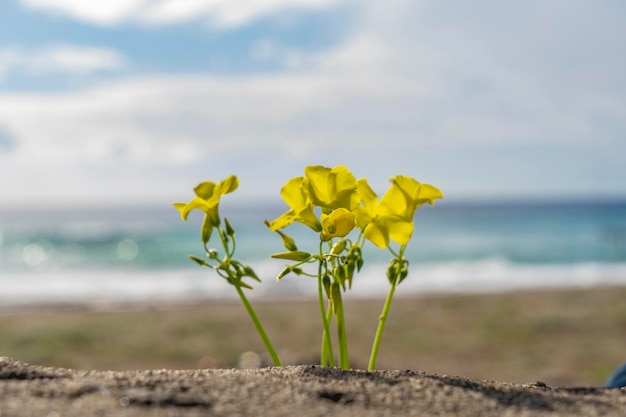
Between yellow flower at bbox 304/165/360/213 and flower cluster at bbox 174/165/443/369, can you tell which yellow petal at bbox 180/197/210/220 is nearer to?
flower cluster at bbox 174/165/443/369

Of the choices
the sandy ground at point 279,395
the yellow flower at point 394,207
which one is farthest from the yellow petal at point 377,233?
the sandy ground at point 279,395

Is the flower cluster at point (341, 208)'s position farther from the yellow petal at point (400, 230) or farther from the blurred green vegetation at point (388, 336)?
the blurred green vegetation at point (388, 336)

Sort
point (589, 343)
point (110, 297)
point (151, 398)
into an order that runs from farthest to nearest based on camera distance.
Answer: point (110, 297), point (589, 343), point (151, 398)

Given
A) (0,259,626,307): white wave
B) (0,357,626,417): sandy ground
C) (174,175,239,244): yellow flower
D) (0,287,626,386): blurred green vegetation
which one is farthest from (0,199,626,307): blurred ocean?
(0,357,626,417): sandy ground

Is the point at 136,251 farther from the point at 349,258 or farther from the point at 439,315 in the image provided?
the point at 349,258

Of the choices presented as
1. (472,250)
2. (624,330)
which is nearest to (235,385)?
(624,330)
